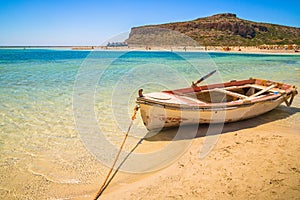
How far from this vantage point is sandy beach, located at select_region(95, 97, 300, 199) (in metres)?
3.18

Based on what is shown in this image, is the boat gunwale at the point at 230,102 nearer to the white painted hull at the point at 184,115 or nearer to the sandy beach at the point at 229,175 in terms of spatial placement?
the white painted hull at the point at 184,115

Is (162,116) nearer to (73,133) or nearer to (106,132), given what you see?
(106,132)

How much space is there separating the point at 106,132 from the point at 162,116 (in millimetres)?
1592

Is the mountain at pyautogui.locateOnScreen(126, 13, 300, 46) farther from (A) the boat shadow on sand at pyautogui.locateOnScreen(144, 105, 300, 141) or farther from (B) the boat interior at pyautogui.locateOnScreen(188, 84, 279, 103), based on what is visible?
(A) the boat shadow on sand at pyautogui.locateOnScreen(144, 105, 300, 141)

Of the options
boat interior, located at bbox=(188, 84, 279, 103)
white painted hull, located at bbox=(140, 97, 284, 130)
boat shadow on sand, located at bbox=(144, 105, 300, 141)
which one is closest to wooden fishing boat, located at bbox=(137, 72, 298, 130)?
white painted hull, located at bbox=(140, 97, 284, 130)

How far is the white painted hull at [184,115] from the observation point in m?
5.14

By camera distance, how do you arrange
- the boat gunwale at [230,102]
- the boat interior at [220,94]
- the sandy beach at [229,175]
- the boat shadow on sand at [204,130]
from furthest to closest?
the boat interior at [220,94] → the boat shadow on sand at [204,130] → the boat gunwale at [230,102] → the sandy beach at [229,175]

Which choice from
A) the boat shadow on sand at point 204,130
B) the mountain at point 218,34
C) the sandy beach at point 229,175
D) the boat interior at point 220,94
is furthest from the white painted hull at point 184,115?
the mountain at point 218,34

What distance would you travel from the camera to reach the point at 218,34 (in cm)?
8381

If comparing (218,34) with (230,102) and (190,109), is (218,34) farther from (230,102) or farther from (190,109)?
(190,109)

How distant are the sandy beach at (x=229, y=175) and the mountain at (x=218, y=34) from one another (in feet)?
246

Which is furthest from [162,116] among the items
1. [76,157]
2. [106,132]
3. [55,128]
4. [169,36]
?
[169,36]

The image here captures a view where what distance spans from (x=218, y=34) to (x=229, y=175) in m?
87.7

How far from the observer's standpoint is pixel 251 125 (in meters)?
6.05
